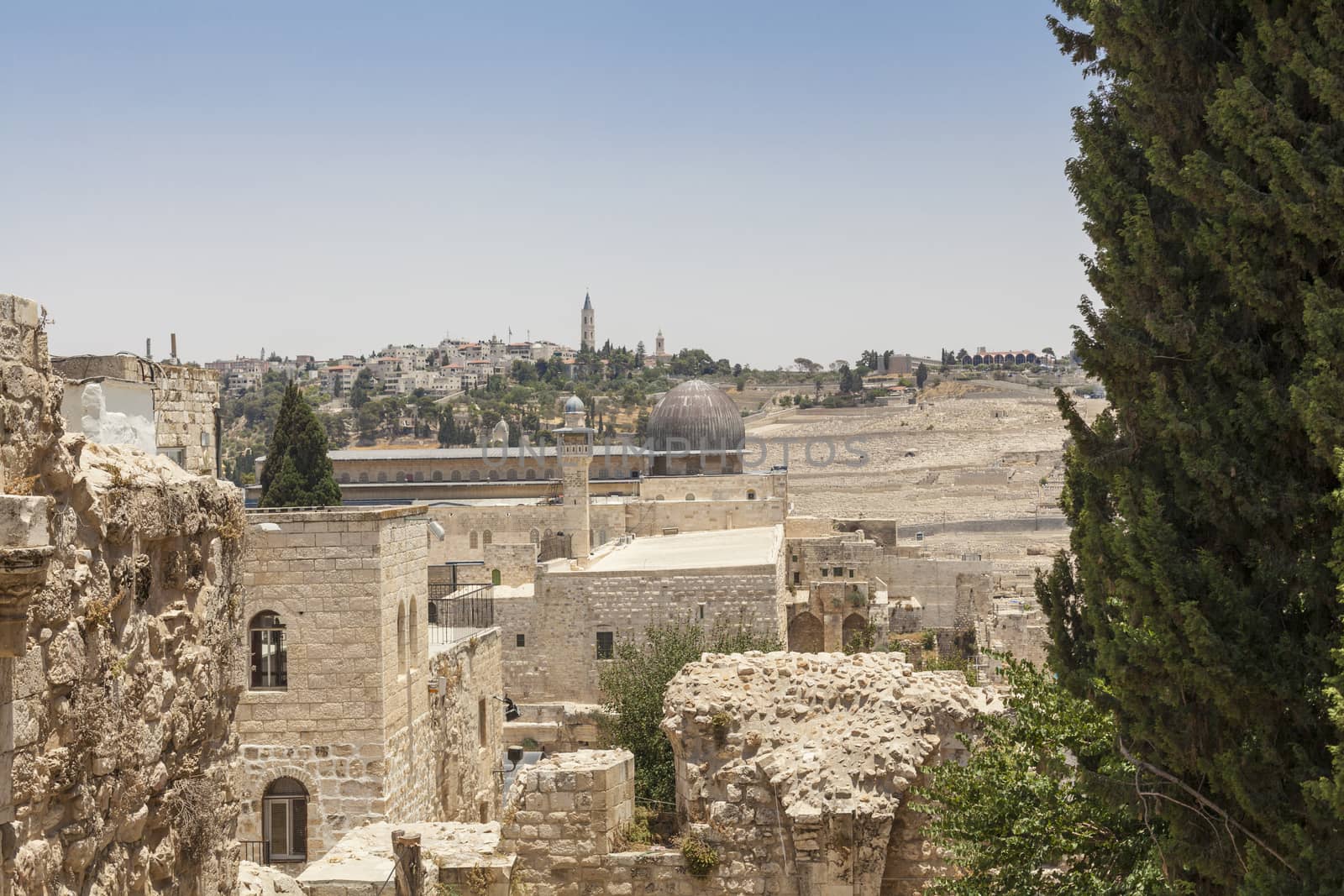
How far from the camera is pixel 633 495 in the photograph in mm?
52594

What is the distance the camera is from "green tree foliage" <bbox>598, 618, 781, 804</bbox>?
1509 centimetres

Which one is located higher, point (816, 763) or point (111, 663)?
point (111, 663)

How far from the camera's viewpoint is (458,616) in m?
18.3

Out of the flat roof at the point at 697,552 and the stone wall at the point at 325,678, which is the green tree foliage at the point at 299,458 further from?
the stone wall at the point at 325,678

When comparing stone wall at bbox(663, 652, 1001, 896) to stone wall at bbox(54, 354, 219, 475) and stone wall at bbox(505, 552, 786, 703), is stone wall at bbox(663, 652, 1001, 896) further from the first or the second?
stone wall at bbox(505, 552, 786, 703)

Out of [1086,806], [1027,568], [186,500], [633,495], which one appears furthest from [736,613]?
[633,495]

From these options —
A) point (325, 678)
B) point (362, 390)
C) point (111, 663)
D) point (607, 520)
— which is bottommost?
point (607, 520)

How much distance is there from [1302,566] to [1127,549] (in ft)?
2.05

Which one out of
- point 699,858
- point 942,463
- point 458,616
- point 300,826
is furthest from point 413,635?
point 942,463

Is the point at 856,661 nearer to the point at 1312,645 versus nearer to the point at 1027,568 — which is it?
the point at 1312,645

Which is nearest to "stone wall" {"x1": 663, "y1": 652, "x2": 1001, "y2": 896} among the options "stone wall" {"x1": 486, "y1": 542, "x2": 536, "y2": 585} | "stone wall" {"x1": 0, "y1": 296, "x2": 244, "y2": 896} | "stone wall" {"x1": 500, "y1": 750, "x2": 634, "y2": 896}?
"stone wall" {"x1": 500, "y1": 750, "x2": 634, "y2": 896}

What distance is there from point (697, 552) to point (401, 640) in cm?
1698

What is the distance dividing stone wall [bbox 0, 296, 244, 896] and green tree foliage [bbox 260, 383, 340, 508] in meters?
30.2

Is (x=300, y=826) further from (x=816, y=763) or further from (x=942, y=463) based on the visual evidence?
(x=942, y=463)
